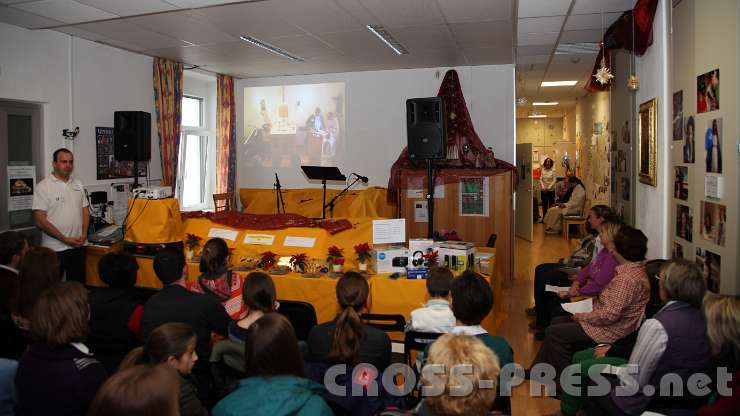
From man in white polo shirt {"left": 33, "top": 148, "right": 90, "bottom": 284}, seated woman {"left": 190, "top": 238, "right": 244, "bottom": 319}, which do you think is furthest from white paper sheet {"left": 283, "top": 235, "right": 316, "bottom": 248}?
man in white polo shirt {"left": 33, "top": 148, "right": 90, "bottom": 284}

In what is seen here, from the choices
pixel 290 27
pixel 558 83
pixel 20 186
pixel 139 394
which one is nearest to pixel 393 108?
pixel 290 27

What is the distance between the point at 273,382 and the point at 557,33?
5.74 m

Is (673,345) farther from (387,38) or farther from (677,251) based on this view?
(387,38)

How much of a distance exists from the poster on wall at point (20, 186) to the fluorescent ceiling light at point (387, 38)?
166 inches

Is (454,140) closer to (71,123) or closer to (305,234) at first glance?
(305,234)

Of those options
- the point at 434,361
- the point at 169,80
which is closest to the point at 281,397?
the point at 434,361

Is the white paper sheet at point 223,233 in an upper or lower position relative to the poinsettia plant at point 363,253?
upper

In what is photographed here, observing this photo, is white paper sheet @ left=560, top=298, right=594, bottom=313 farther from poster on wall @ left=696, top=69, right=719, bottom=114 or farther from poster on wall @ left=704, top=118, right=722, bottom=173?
poster on wall @ left=696, top=69, right=719, bottom=114

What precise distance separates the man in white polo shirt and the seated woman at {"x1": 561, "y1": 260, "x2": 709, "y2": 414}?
519cm

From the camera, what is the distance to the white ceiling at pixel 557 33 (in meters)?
5.18

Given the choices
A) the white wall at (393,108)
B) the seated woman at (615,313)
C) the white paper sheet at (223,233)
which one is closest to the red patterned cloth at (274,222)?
the white paper sheet at (223,233)

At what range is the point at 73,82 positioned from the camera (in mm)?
6797

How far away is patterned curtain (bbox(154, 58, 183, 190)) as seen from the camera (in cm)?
818

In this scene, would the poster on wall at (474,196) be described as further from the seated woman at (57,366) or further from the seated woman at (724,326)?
the seated woman at (57,366)
